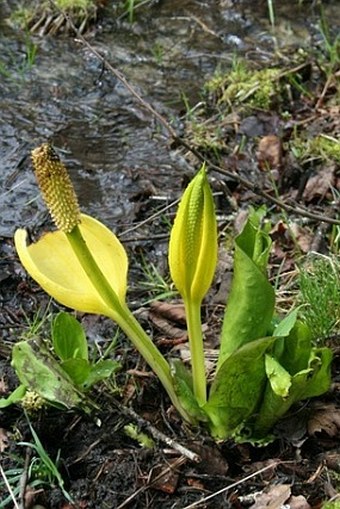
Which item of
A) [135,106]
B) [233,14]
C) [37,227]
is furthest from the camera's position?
[233,14]

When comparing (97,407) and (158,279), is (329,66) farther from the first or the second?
(97,407)

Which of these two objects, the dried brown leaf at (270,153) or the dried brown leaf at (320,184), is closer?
the dried brown leaf at (320,184)

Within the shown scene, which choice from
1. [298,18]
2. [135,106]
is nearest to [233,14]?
[298,18]

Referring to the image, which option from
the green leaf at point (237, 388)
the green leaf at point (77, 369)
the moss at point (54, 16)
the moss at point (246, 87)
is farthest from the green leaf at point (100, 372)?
the moss at point (54, 16)

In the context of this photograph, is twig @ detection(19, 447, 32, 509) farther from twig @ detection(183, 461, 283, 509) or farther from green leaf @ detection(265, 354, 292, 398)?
green leaf @ detection(265, 354, 292, 398)

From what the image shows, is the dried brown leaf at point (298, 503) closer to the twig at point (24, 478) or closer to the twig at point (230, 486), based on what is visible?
the twig at point (230, 486)

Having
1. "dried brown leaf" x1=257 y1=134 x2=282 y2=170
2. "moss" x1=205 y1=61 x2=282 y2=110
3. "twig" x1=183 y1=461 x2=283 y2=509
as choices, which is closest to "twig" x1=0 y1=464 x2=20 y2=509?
"twig" x1=183 y1=461 x2=283 y2=509

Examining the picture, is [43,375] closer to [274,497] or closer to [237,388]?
[237,388]
